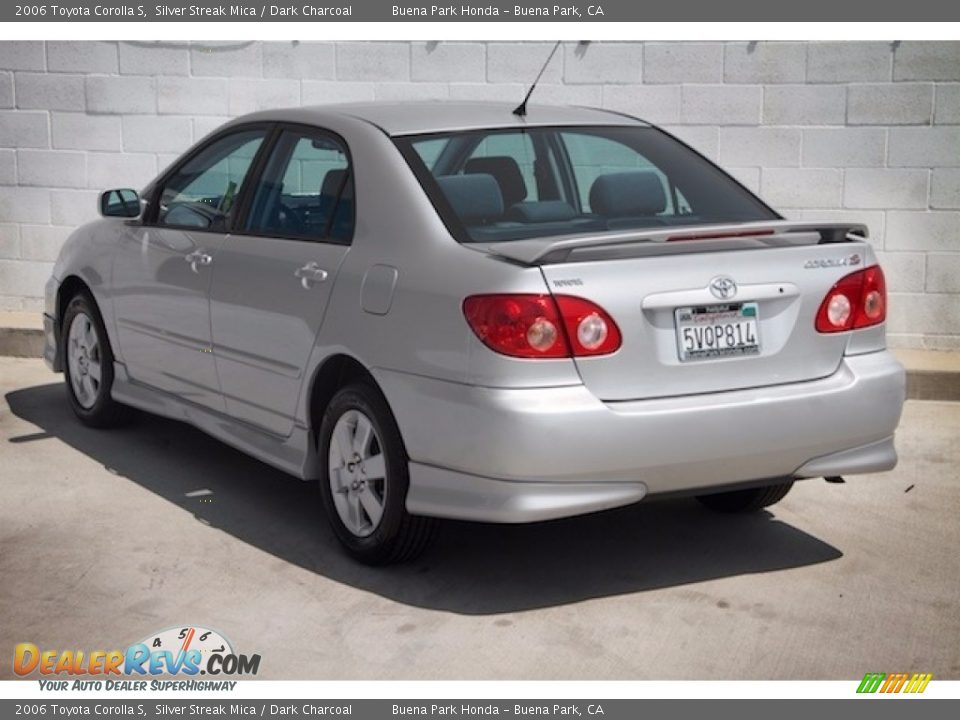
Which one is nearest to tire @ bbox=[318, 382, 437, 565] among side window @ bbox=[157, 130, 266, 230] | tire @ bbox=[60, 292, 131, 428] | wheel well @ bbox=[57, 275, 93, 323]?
side window @ bbox=[157, 130, 266, 230]

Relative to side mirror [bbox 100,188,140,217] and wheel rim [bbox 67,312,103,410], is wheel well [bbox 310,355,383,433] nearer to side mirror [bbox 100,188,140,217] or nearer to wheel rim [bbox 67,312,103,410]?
side mirror [bbox 100,188,140,217]

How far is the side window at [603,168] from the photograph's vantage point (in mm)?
5945

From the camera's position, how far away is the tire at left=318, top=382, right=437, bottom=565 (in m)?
5.38

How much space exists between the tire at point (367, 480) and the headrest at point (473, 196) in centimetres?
70

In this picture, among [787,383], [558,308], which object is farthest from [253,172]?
[787,383]

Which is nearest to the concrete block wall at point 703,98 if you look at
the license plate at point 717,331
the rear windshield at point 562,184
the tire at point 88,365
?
the tire at point 88,365

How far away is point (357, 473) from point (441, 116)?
1.45 m

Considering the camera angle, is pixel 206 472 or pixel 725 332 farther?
pixel 206 472

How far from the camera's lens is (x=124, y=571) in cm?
567

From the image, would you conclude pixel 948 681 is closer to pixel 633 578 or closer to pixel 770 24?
pixel 633 578

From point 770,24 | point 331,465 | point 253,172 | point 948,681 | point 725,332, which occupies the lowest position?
point 948,681

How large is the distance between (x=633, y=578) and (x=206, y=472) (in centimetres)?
231

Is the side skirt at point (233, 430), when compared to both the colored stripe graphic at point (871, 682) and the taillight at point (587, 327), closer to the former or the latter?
the taillight at point (587, 327)

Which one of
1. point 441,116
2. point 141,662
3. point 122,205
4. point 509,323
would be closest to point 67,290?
point 122,205
